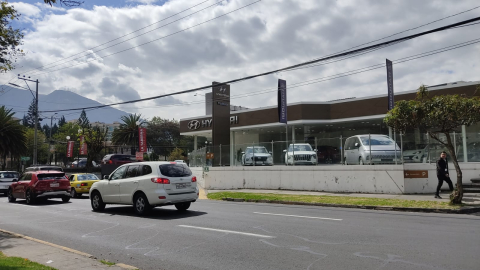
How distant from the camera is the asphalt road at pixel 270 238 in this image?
6500mm

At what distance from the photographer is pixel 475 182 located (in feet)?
57.1

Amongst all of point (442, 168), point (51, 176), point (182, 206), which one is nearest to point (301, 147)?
point (442, 168)

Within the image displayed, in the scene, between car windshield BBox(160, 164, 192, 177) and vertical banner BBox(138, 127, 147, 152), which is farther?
vertical banner BBox(138, 127, 147, 152)

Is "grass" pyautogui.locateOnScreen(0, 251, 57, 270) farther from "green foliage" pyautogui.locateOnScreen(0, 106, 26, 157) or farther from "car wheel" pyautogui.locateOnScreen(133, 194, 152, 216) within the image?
"green foliage" pyautogui.locateOnScreen(0, 106, 26, 157)

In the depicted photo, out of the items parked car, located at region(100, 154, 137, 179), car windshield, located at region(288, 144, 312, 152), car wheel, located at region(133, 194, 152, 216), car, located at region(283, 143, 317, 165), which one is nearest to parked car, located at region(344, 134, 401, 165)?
car, located at region(283, 143, 317, 165)

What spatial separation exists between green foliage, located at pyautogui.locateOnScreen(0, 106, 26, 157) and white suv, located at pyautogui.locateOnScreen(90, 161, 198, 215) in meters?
Answer: 40.0

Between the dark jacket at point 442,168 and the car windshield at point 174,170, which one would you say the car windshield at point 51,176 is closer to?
the car windshield at point 174,170

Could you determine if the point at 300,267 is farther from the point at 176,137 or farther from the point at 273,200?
the point at 176,137

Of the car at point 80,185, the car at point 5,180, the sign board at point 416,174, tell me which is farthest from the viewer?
the car at point 5,180

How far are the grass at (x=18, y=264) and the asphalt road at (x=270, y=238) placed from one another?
1.26 m

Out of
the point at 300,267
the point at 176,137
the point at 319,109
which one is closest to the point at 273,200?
the point at 300,267

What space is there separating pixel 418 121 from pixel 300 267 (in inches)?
379

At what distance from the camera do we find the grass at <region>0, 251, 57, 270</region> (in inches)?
237

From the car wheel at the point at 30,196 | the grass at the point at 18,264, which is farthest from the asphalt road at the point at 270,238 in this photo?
the car wheel at the point at 30,196
